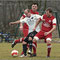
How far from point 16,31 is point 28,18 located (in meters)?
9.03

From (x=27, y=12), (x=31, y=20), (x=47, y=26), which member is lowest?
(x=47, y=26)

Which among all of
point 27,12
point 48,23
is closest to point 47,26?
point 48,23

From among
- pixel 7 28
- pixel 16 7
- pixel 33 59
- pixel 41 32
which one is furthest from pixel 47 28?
pixel 16 7

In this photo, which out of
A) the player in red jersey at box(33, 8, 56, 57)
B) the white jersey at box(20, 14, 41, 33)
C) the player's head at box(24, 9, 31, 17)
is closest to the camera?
the player in red jersey at box(33, 8, 56, 57)

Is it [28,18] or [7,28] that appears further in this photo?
[7,28]

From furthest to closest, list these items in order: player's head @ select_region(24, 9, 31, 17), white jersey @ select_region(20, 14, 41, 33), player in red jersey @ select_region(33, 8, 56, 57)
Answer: white jersey @ select_region(20, 14, 41, 33), player's head @ select_region(24, 9, 31, 17), player in red jersey @ select_region(33, 8, 56, 57)

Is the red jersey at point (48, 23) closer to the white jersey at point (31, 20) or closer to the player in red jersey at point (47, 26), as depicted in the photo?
the player in red jersey at point (47, 26)

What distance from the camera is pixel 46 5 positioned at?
25.6m

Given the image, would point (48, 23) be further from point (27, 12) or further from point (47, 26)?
point (27, 12)

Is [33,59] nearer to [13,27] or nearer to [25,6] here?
[13,27]

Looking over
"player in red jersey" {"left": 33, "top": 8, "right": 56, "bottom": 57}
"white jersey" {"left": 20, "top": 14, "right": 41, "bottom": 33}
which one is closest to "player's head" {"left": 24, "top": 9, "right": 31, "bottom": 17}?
"white jersey" {"left": 20, "top": 14, "right": 41, "bottom": 33}

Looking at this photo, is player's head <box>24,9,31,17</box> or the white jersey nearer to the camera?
player's head <box>24,9,31,17</box>

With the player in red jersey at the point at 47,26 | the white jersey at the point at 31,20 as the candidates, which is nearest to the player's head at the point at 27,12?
the white jersey at the point at 31,20

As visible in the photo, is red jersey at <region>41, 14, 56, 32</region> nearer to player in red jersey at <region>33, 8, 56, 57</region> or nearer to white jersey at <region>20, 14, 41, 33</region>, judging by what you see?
player in red jersey at <region>33, 8, 56, 57</region>
